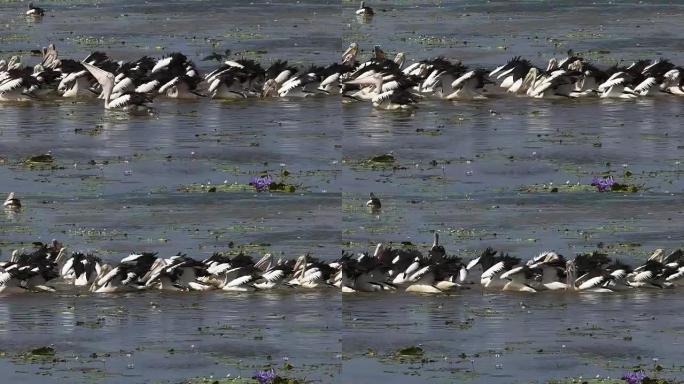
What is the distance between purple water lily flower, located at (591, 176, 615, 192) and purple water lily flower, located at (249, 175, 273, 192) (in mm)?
6517

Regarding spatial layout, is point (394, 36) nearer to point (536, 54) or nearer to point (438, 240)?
point (536, 54)

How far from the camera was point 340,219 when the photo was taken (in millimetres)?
35406

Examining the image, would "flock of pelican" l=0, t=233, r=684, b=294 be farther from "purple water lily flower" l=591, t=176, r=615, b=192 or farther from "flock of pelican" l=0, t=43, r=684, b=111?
"flock of pelican" l=0, t=43, r=684, b=111

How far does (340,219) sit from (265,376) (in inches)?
418

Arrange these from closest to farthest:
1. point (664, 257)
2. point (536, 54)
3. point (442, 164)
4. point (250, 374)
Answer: point (250, 374), point (664, 257), point (442, 164), point (536, 54)

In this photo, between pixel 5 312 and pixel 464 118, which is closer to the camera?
pixel 5 312

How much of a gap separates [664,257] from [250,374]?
1077cm

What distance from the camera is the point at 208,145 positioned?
36.4 meters

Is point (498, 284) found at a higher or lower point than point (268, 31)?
lower

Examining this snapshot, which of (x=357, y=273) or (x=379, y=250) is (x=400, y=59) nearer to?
(x=379, y=250)

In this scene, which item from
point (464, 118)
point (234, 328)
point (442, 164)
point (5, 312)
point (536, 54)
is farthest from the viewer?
point (536, 54)

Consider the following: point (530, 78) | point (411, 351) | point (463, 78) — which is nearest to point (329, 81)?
point (463, 78)

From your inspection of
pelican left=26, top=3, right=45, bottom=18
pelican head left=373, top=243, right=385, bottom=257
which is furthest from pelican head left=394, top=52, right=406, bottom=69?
pelican left=26, top=3, right=45, bottom=18

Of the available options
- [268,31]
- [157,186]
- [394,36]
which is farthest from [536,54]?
[157,186]
